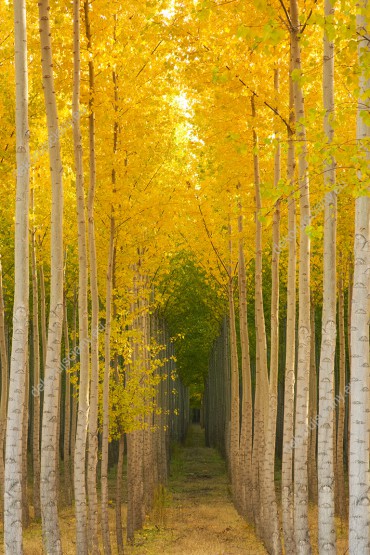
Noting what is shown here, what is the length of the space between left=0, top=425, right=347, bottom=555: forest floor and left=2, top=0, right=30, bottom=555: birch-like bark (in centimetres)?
Answer: 649

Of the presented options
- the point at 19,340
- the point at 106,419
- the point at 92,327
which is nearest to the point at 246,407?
the point at 106,419

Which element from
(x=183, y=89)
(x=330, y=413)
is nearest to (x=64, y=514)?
(x=183, y=89)

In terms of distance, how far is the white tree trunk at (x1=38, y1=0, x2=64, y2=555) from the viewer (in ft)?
27.0

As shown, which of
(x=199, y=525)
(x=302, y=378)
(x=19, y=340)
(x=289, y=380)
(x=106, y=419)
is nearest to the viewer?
(x=19, y=340)

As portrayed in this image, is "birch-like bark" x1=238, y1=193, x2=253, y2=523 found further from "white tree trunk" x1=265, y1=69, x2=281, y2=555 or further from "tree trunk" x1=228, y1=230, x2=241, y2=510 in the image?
"white tree trunk" x1=265, y1=69, x2=281, y2=555

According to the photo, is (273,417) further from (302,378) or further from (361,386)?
(361,386)

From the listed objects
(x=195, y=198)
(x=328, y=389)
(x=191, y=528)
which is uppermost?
(x=195, y=198)

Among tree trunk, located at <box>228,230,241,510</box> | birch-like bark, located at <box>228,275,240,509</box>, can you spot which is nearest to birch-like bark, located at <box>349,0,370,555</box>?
tree trunk, located at <box>228,230,241,510</box>

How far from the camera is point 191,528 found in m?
17.4

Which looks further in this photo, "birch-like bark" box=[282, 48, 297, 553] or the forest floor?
the forest floor

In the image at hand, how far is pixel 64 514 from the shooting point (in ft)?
64.9

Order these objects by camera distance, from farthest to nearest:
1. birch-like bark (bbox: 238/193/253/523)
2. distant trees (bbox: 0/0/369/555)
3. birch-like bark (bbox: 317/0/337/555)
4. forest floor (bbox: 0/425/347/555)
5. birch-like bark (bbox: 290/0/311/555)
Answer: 1. birch-like bark (bbox: 238/193/253/523)
2. forest floor (bbox: 0/425/347/555)
3. birch-like bark (bbox: 290/0/311/555)
4. birch-like bark (bbox: 317/0/337/555)
5. distant trees (bbox: 0/0/369/555)

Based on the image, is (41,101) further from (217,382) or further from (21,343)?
(217,382)

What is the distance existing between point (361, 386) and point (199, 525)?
12.3 m
